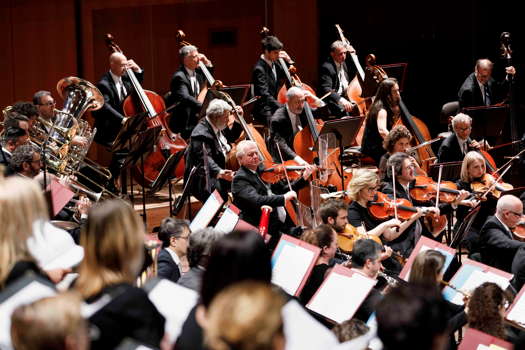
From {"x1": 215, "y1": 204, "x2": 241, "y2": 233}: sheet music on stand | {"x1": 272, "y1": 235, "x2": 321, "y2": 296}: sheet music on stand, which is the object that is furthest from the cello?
{"x1": 272, "y1": 235, "x2": 321, "y2": 296}: sheet music on stand

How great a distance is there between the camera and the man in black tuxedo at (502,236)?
514 centimetres

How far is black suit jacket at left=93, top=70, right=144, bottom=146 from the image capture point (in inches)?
287

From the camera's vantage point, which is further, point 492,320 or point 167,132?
point 167,132

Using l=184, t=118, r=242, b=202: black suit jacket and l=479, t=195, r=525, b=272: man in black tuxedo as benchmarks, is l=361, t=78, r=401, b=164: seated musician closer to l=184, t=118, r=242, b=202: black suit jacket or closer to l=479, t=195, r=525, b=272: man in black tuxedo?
l=184, t=118, r=242, b=202: black suit jacket

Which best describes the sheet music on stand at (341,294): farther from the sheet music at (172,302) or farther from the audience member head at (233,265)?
the audience member head at (233,265)

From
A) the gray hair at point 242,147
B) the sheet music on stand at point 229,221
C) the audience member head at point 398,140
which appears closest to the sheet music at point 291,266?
the sheet music on stand at point 229,221

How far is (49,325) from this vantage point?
1955mm

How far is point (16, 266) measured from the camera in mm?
2666

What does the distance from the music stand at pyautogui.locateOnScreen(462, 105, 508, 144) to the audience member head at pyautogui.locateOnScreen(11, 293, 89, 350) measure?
18.5 ft

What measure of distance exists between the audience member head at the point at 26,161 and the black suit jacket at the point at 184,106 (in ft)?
8.94

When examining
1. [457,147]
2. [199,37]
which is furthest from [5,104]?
[457,147]

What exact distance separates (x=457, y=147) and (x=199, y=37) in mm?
3910

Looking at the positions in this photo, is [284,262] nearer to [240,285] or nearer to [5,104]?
[240,285]

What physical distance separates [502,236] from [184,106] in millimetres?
3327
